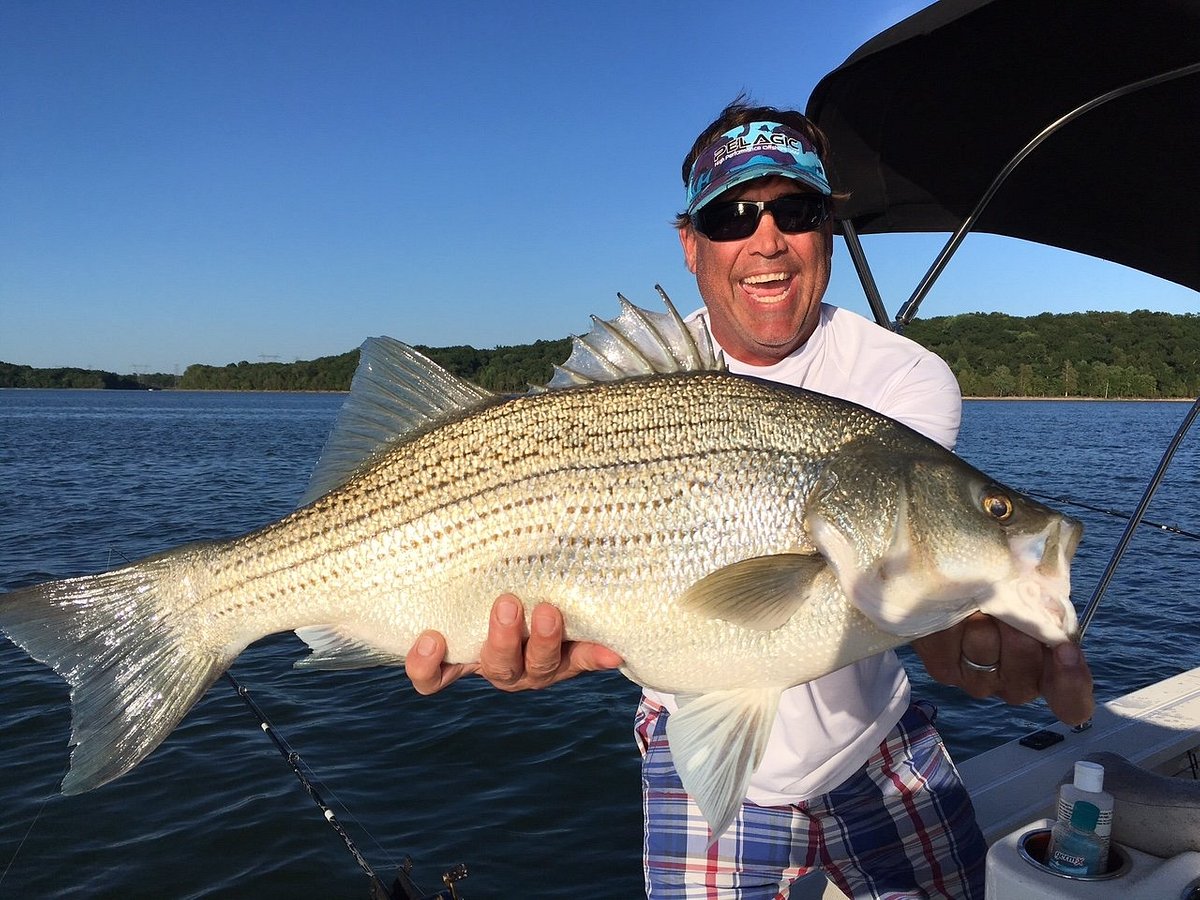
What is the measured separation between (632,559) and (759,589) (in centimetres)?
38

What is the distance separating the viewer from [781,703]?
2838mm

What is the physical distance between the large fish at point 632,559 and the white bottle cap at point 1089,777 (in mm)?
1033

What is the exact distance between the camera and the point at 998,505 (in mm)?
2322

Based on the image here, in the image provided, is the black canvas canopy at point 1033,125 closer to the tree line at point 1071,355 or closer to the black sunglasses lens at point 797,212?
the black sunglasses lens at point 797,212

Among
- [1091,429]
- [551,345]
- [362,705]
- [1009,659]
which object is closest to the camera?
[1009,659]

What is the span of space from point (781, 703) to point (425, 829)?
5009 mm


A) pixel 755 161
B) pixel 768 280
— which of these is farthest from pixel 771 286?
pixel 755 161

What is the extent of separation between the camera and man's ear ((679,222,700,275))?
11.5 ft

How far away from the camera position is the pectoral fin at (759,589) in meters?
2.23

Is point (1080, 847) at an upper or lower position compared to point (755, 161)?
lower

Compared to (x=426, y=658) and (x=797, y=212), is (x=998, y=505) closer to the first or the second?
(x=797, y=212)

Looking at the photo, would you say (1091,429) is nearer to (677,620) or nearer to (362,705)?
(362,705)

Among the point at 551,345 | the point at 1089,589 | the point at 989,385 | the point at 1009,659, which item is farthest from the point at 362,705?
the point at 989,385

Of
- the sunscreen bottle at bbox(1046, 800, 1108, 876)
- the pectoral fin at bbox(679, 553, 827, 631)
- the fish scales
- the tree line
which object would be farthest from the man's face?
the tree line
